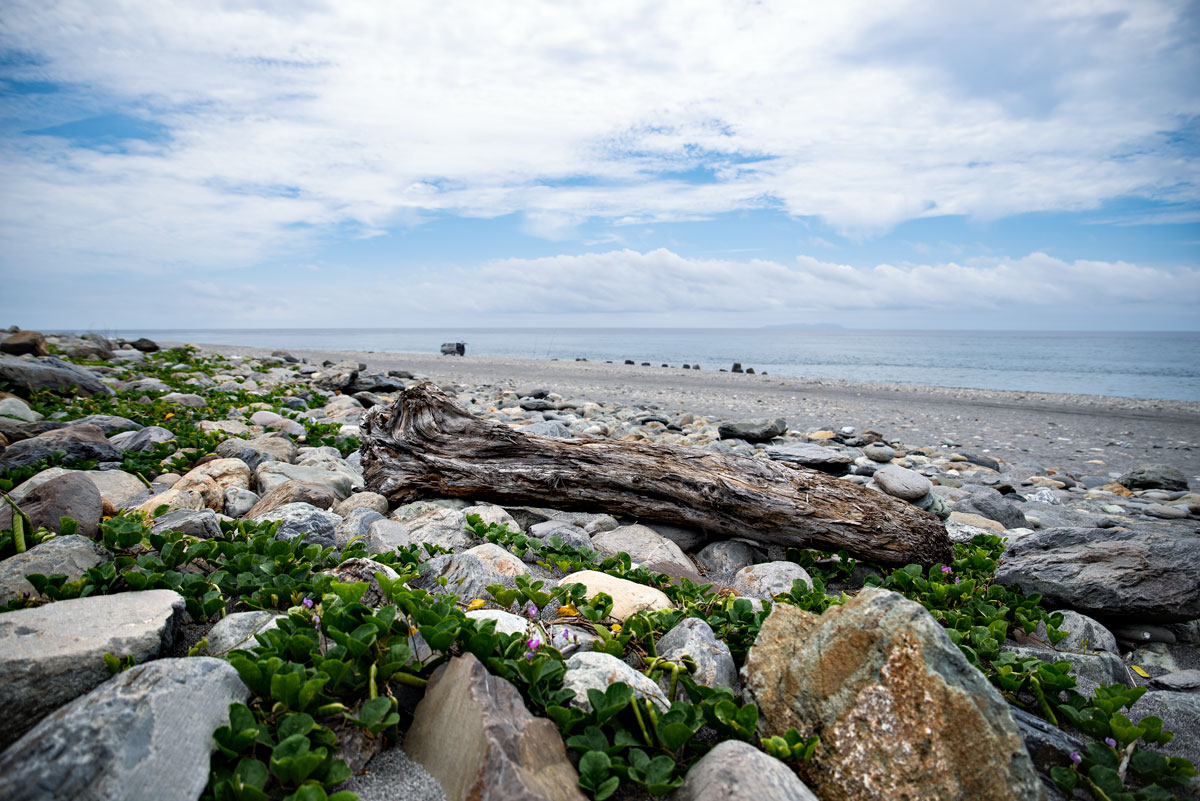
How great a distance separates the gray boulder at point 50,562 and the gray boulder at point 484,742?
197 centimetres

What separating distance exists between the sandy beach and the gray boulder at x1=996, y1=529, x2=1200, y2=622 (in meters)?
8.68

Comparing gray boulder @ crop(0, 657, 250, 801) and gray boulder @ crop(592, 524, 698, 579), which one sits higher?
gray boulder @ crop(0, 657, 250, 801)

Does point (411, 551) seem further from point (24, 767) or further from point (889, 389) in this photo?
point (889, 389)

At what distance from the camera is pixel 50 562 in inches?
121

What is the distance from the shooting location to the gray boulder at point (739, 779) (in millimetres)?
2047

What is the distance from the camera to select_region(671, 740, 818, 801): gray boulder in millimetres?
2047

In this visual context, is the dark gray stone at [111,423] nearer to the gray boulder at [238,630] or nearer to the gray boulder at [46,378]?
the gray boulder at [46,378]

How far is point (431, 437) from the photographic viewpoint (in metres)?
5.92

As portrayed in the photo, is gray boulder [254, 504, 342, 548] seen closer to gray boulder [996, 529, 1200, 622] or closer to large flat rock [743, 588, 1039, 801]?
large flat rock [743, 588, 1039, 801]

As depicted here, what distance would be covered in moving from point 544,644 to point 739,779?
3.21 ft

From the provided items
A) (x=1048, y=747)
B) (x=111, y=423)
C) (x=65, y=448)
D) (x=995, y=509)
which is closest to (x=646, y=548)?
(x=1048, y=747)

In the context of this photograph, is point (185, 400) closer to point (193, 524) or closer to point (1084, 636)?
point (193, 524)

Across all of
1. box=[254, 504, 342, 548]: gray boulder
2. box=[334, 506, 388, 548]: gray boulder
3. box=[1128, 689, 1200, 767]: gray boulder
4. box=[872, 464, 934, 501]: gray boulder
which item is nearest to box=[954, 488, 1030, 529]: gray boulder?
box=[872, 464, 934, 501]: gray boulder

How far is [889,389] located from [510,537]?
2394cm
